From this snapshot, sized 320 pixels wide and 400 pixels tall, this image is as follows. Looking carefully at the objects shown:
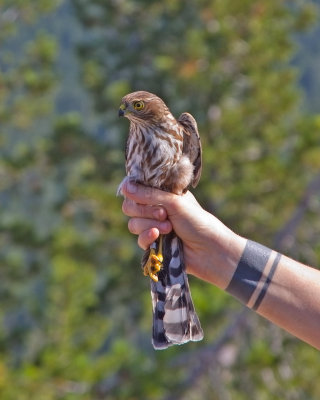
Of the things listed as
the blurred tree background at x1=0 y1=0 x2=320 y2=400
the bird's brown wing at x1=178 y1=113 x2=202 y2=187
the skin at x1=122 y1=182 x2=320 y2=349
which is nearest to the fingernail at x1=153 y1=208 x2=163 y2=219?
the skin at x1=122 y1=182 x2=320 y2=349

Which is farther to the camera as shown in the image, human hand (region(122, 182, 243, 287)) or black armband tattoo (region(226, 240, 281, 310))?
human hand (region(122, 182, 243, 287))

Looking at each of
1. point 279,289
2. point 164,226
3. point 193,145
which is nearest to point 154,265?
point 164,226

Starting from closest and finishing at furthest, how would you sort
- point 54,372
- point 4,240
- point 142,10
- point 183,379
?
point 54,372
point 183,379
point 4,240
point 142,10

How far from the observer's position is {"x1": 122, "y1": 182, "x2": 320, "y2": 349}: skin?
105 inches

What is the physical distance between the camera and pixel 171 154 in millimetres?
3455

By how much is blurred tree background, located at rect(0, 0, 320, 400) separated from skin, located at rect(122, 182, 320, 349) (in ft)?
18.8

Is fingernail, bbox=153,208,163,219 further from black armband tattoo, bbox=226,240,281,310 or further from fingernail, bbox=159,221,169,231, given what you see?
black armband tattoo, bbox=226,240,281,310

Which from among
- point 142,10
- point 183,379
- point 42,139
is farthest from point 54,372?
point 142,10

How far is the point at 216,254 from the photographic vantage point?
2885 millimetres

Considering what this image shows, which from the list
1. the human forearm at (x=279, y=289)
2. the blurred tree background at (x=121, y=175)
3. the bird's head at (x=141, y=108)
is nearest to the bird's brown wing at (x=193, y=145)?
the bird's head at (x=141, y=108)

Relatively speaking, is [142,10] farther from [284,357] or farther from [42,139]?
[284,357]

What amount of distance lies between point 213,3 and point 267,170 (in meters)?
3.06

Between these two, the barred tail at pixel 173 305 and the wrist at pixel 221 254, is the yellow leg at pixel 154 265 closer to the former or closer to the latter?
the barred tail at pixel 173 305

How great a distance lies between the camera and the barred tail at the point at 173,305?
3.00 meters
